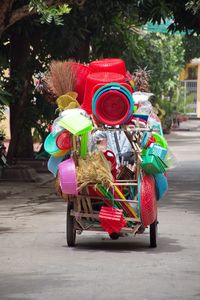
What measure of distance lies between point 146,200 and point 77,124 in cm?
121

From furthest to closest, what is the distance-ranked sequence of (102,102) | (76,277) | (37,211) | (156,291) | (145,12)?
(145,12) → (37,211) → (102,102) → (76,277) → (156,291)

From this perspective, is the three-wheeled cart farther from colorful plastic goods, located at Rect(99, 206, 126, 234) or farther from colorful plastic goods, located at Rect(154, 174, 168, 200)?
colorful plastic goods, located at Rect(154, 174, 168, 200)

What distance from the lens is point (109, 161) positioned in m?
11.6

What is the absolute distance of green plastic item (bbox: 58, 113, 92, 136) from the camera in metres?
11.2

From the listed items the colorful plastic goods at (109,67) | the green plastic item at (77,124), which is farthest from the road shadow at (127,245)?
the colorful plastic goods at (109,67)

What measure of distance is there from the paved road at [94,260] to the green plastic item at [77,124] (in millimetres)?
1447

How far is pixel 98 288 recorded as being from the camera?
896 cm

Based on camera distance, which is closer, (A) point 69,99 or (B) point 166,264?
(B) point 166,264

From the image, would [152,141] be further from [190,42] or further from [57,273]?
[190,42]

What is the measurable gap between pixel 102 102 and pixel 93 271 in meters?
2.46

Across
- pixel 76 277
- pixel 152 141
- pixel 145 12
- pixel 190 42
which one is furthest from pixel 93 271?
pixel 190 42

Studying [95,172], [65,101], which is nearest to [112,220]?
[95,172]

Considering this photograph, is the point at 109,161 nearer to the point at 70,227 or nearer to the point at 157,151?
the point at 157,151

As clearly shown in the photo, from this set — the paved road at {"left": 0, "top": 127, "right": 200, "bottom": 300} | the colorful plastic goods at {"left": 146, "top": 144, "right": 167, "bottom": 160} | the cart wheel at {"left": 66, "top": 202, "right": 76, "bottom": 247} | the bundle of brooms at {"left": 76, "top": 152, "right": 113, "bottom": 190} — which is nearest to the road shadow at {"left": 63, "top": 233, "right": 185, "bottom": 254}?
the paved road at {"left": 0, "top": 127, "right": 200, "bottom": 300}
